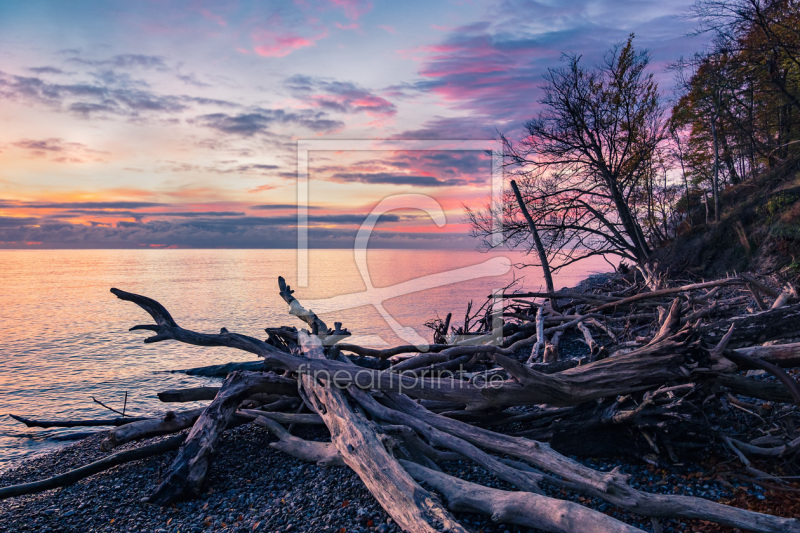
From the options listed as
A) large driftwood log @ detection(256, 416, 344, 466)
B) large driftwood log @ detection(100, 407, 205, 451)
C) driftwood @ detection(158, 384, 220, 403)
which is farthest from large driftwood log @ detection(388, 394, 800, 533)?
driftwood @ detection(158, 384, 220, 403)

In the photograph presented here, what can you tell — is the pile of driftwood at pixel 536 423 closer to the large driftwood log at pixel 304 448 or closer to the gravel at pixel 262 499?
the large driftwood log at pixel 304 448

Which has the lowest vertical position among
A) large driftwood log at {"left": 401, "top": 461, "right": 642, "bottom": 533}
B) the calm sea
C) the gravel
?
the calm sea

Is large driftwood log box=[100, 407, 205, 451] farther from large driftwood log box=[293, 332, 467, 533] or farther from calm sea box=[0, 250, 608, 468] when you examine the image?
calm sea box=[0, 250, 608, 468]

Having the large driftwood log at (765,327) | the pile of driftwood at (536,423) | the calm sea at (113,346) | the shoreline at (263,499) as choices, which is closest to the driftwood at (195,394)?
the pile of driftwood at (536,423)

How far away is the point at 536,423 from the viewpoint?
5262mm

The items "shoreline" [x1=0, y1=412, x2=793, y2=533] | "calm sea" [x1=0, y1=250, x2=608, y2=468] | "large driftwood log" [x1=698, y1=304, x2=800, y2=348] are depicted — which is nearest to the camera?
"shoreline" [x1=0, y1=412, x2=793, y2=533]

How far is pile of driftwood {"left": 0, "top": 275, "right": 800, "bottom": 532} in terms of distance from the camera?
3.41 m

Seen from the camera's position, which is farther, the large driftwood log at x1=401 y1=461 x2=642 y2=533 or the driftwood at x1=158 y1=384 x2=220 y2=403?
the driftwood at x1=158 y1=384 x2=220 y2=403

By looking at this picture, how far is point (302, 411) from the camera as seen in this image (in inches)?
254

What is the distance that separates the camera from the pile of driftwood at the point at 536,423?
341 centimetres

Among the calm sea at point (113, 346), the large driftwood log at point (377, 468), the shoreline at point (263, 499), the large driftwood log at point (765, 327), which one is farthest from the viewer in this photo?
the calm sea at point (113, 346)

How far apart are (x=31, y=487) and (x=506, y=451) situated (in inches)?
215

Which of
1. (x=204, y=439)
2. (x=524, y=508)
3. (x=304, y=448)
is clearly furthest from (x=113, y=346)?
(x=524, y=508)

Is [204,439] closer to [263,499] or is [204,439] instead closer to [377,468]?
[263,499]
